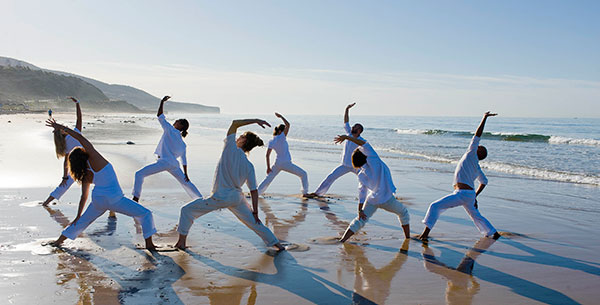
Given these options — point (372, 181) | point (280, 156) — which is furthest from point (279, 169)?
point (372, 181)

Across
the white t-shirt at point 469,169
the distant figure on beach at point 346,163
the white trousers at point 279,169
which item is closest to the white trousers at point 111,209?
the white t-shirt at point 469,169

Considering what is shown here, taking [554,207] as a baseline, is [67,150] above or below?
above

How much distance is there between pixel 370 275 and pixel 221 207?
6.50ft

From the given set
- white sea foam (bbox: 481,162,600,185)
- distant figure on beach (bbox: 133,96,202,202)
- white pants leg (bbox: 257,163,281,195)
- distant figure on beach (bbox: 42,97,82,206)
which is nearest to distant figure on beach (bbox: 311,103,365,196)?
white pants leg (bbox: 257,163,281,195)

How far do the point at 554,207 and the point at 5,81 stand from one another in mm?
138687

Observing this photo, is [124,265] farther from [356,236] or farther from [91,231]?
[356,236]

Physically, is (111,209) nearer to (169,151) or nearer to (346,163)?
(169,151)

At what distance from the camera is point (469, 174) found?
22.2ft

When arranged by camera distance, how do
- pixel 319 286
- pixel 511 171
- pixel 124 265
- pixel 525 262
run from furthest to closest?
1. pixel 511 171
2. pixel 525 262
3. pixel 124 265
4. pixel 319 286

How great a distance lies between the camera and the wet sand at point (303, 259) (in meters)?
4.68

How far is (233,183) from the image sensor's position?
576 cm

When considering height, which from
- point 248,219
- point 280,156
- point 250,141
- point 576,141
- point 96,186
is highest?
point 250,141

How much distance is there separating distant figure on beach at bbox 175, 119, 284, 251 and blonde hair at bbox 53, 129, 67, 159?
3.22m

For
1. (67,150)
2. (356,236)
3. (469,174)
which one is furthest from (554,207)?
(67,150)
